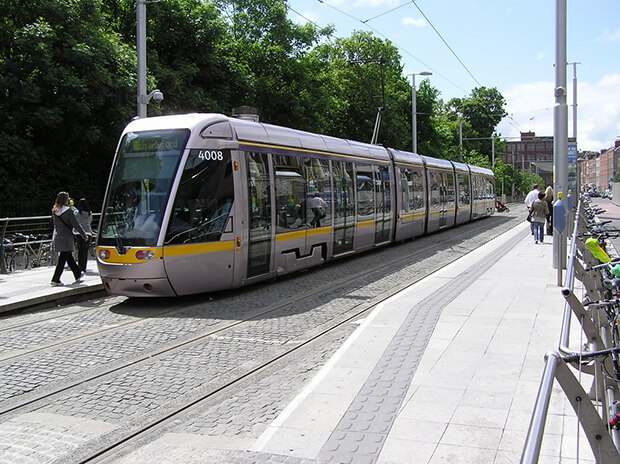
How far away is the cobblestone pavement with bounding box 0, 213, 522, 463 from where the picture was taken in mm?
4641

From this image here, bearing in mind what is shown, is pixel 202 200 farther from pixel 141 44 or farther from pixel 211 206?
pixel 141 44

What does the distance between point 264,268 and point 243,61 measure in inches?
907

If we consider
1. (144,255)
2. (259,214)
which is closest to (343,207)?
(259,214)

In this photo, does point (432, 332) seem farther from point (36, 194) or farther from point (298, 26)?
point (298, 26)

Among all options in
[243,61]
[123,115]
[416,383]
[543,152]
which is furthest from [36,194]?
[543,152]

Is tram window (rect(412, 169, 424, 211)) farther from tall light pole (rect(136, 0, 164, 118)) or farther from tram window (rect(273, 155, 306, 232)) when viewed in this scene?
tall light pole (rect(136, 0, 164, 118))

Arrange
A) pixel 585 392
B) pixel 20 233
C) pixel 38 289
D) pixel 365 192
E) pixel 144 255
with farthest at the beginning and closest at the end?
pixel 365 192 → pixel 20 233 → pixel 38 289 → pixel 144 255 → pixel 585 392

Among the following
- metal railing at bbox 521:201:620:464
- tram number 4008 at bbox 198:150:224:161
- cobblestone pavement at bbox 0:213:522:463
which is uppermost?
tram number 4008 at bbox 198:150:224:161

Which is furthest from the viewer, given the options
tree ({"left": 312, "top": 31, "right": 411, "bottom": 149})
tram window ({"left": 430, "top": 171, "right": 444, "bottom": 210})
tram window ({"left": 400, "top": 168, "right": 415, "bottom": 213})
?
tree ({"left": 312, "top": 31, "right": 411, "bottom": 149})

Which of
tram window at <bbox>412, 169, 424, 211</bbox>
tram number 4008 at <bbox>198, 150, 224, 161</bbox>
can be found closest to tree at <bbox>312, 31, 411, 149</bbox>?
tram window at <bbox>412, 169, 424, 211</bbox>

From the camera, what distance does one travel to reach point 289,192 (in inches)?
463

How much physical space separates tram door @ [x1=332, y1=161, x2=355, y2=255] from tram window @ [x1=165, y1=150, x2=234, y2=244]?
4.46m

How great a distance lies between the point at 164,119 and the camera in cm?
985

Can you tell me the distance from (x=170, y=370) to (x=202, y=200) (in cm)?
381
